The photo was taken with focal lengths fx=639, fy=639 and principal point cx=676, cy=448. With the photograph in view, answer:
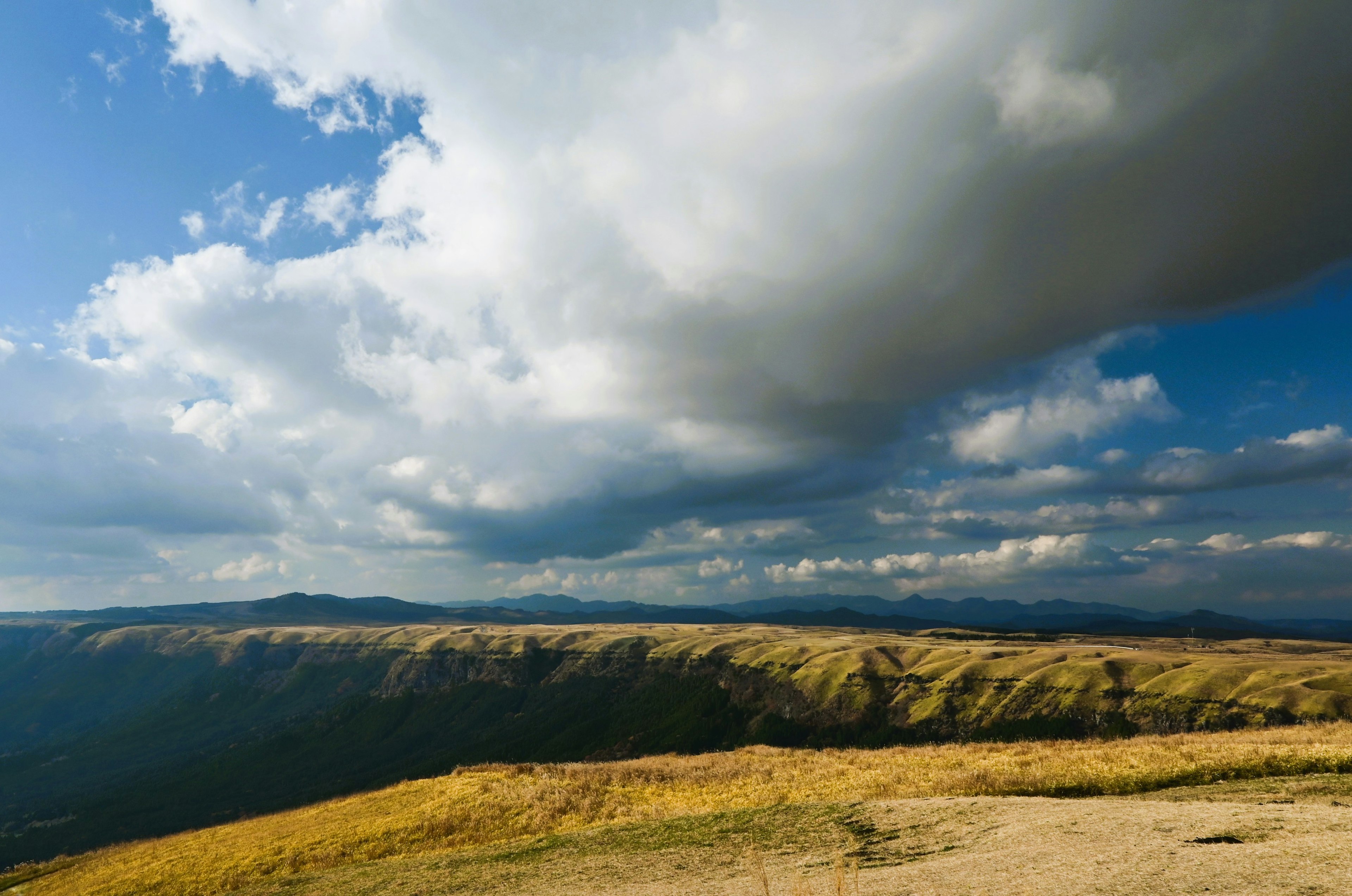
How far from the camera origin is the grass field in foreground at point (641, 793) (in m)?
27.0

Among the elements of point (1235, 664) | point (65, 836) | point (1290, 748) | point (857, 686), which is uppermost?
point (1290, 748)

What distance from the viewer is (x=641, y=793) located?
3766cm

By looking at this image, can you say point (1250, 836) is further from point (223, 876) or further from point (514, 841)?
point (223, 876)

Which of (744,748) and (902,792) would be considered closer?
(902,792)

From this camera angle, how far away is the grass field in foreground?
2695 centimetres

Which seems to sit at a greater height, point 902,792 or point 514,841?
point 902,792

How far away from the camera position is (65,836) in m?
184

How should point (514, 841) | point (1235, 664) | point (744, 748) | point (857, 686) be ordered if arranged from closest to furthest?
point (514, 841) < point (744, 748) < point (1235, 664) < point (857, 686)

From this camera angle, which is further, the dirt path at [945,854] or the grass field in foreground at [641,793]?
the grass field in foreground at [641,793]

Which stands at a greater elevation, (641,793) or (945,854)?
(945,854)

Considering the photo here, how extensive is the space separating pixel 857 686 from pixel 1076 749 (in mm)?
140027

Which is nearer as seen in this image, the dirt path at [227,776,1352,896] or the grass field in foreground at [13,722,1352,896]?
the dirt path at [227,776,1352,896]

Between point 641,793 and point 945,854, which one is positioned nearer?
point 945,854

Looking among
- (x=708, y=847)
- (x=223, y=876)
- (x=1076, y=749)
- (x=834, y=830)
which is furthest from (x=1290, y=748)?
(x=223, y=876)
